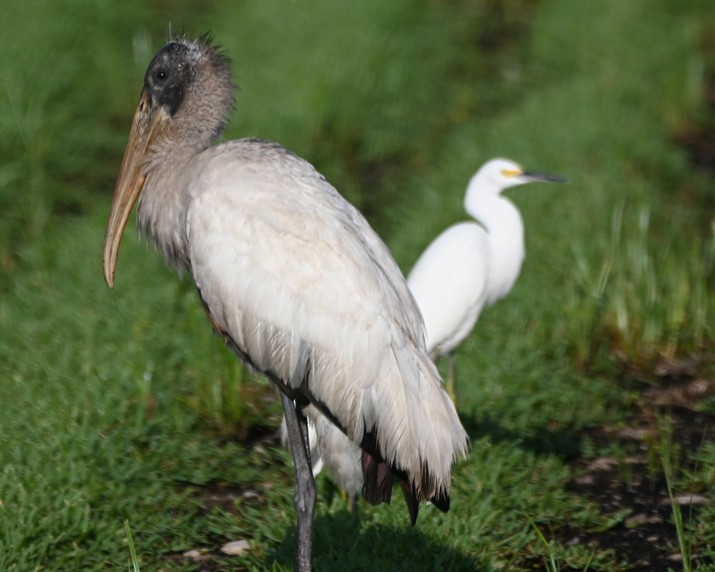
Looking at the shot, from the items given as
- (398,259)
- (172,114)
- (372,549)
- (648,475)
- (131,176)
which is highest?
(172,114)

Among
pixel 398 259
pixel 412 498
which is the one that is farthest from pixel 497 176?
pixel 412 498

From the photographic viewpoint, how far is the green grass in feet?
14.0

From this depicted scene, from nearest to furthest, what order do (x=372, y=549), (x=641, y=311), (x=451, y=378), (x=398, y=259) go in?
(x=372, y=549) → (x=451, y=378) → (x=641, y=311) → (x=398, y=259)

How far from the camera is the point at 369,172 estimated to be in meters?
7.99

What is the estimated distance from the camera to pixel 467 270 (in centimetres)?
528

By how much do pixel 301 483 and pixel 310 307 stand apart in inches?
25.7

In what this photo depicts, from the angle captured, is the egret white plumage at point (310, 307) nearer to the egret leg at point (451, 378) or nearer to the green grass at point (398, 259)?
the green grass at point (398, 259)

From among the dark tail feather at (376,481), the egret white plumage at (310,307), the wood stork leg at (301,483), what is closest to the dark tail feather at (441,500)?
the egret white plumage at (310,307)

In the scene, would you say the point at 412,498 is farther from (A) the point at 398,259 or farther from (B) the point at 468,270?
(A) the point at 398,259

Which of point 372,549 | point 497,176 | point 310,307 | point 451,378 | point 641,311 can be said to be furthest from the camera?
point 497,176

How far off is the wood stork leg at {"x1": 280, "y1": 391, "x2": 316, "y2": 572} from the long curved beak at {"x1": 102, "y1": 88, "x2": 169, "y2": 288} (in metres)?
0.75

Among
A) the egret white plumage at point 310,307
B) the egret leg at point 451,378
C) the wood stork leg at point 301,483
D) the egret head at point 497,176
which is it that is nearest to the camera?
the egret white plumage at point 310,307

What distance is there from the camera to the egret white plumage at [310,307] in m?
3.48

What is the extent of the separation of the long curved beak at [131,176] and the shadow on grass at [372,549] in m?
1.17
